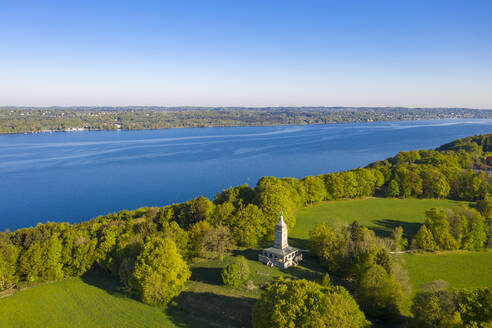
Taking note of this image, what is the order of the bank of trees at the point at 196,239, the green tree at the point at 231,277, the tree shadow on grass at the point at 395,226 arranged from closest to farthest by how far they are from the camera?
the green tree at the point at 231,277 < the bank of trees at the point at 196,239 < the tree shadow on grass at the point at 395,226

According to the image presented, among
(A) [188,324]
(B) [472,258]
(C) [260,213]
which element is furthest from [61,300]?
(B) [472,258]

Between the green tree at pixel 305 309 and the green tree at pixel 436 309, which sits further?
the green tree at pixel 305 309

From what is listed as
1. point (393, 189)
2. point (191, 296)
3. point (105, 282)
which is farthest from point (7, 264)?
point (393, 189)

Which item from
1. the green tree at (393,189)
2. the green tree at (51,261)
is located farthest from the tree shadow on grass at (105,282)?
the green tree at (393,189)

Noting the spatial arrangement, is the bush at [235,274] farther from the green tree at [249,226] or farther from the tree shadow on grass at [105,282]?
the tree shadow on grass at [105,282]

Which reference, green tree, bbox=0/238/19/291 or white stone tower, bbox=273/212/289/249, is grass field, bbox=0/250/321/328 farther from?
white stone tower, bbox=273/212/289/249
